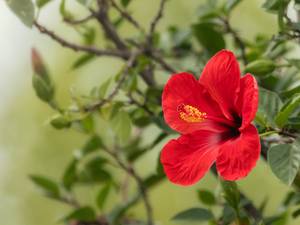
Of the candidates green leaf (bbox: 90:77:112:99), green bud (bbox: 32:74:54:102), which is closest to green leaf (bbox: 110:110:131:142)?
green leaf (bbox: 90:77:112:99)

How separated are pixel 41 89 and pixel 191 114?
19.8 inches

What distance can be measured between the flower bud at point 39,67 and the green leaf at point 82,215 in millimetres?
420

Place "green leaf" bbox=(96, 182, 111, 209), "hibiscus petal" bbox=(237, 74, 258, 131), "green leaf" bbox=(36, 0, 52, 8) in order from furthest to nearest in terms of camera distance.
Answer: "green leaf" bbox=(96, 182, 111, 209) → "green leaf" bbox=(36, 0, 52, 8) → "hibiscus petal" bbox=(237, 74, 258, 131)

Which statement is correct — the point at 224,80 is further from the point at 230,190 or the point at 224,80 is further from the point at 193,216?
the point at 193,216

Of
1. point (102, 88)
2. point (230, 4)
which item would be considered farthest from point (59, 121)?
point (230, 4)

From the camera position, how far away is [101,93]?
31.3 inches

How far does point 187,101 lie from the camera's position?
1.84ft

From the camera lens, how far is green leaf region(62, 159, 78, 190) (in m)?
1.07

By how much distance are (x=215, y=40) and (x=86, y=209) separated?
683mm

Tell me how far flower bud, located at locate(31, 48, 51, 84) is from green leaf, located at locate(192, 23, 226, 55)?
1.67 ft

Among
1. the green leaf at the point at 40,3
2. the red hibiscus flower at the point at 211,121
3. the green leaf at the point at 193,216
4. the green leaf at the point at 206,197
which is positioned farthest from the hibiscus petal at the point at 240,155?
the green leaf at the point at 40,3

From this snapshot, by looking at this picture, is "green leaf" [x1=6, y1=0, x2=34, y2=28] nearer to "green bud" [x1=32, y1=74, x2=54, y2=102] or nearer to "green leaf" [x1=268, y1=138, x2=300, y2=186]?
"green bud" [x1=32, y1=74, x2=54, y2=102]

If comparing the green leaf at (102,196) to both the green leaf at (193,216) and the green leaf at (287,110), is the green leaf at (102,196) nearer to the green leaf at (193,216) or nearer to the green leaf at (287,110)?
the green leaf at (193,216)

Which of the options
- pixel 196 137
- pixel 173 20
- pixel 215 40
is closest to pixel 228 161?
pixel 196 137
